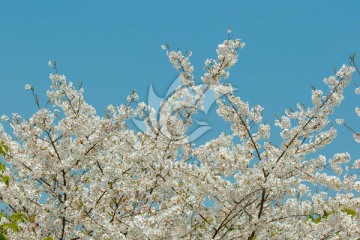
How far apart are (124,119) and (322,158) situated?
15.4ft

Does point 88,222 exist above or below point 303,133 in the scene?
below

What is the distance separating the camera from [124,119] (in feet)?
41.1

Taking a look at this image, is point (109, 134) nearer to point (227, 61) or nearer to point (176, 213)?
point (227, 61)

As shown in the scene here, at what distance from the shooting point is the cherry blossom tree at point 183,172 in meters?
10.5

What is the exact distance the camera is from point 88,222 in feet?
33.3

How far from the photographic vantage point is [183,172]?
1107cm

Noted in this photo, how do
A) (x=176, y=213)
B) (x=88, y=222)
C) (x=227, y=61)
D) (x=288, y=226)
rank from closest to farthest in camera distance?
(x=176, y=213)
(x=88, y=222)
(x=288, y=226)
(x=227, y=61)

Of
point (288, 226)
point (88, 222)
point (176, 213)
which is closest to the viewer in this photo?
point (176, 213)

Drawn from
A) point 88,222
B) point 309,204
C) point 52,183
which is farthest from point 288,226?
point 52,183

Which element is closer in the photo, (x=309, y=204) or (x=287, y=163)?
(x=287, y=163)

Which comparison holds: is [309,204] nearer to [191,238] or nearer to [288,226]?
[288,226]

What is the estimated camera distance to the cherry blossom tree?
10.5m

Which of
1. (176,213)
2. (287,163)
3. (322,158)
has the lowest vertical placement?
(176,213)

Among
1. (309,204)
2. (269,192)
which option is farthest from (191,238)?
(309,204)
